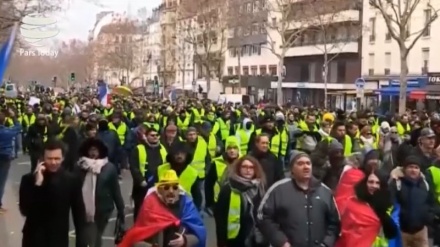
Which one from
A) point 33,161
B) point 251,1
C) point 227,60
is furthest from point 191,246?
point 227,60

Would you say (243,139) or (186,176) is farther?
(243,139)

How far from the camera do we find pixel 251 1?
70062 mm

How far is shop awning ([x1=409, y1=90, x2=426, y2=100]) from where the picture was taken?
4916cm

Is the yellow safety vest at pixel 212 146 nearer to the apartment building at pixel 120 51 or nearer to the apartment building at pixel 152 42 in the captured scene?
the apartment building at pixel 120 51

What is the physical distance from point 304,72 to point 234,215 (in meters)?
65.6

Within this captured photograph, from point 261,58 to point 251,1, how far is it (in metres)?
13.2

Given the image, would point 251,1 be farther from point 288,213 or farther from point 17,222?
point 288,213

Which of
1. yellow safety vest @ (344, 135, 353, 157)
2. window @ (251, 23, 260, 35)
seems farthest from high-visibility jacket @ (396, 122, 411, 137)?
window @ (251, 23, 260, 35)

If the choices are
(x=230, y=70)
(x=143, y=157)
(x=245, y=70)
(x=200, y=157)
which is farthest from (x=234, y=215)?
(x=230, y=70)

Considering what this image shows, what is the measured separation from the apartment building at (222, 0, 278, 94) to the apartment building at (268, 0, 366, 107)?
1.35 meters

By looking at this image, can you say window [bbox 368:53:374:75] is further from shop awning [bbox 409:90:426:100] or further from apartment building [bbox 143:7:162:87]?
apartment building [bbox 143:7:162:87]

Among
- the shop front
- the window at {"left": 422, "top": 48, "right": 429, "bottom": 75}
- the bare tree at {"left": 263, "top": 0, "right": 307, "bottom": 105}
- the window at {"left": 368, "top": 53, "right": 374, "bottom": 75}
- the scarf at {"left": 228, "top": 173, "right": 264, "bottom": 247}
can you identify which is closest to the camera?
the scarf at {"left": 228, "top": 173, "right": 264, "bottom": 247}

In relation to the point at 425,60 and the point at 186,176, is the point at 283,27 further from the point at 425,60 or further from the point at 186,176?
the point at 186,176

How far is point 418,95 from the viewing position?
4947 centimetres
